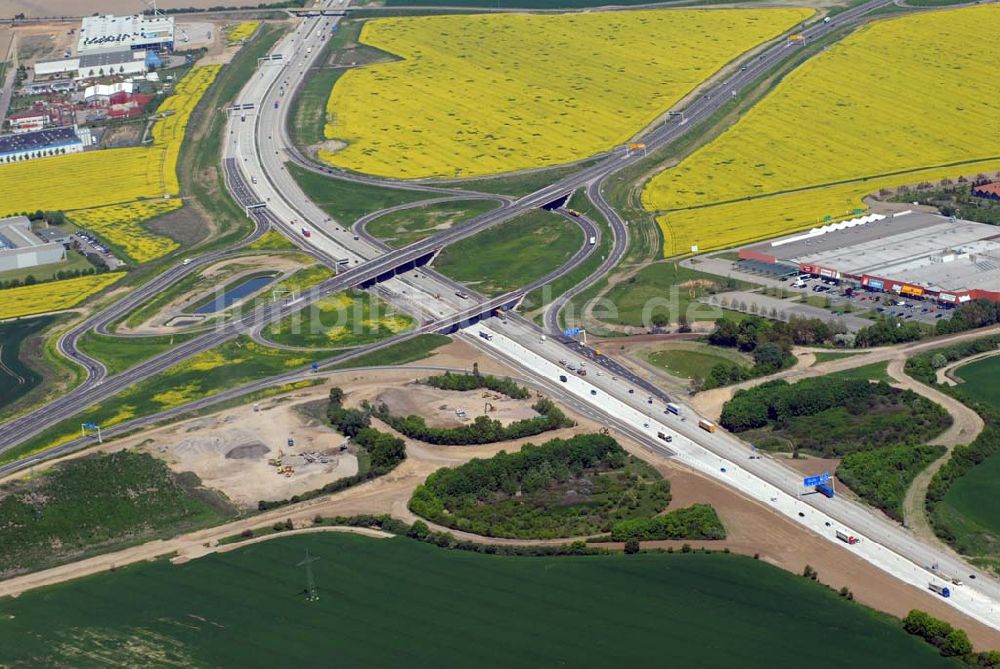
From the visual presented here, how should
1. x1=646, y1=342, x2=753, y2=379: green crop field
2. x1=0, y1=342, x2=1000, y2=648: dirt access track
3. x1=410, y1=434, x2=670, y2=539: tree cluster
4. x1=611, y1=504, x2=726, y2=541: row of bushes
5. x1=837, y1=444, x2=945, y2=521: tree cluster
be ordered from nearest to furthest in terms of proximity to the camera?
1. x1=0, y1=342, x2=1000, y2=648: dirt access track
2. x1=611, y1=504, x2=726, y2=541: row of bushes
3. x1=837, y1=444, x2=945, y2=521: tree cluster
4. x1=410, y1=434, x2=670, y2=539: tree cluster
5. x1=646, y1=342, x2=753, y2=379: green crop field

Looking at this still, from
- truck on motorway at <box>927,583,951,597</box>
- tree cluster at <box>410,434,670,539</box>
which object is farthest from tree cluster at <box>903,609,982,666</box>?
tree cluster at <box>410,434,670,539</box>

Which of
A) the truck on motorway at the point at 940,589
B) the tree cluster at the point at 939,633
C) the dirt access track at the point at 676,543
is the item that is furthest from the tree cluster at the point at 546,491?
the tree cluster at the point at 939,633

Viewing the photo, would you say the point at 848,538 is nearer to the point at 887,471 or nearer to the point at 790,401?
the point at 887,471

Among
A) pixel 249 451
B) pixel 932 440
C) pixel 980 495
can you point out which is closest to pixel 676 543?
pixel 980 495

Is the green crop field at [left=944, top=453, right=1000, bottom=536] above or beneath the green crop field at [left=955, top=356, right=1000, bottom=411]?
beneath

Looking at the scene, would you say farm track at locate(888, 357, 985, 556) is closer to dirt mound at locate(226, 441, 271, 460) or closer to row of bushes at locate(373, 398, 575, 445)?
row of bushes at locate(373, 398, 575, 445)

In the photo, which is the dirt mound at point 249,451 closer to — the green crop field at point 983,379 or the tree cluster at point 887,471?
the tree cluster at point 887,471
